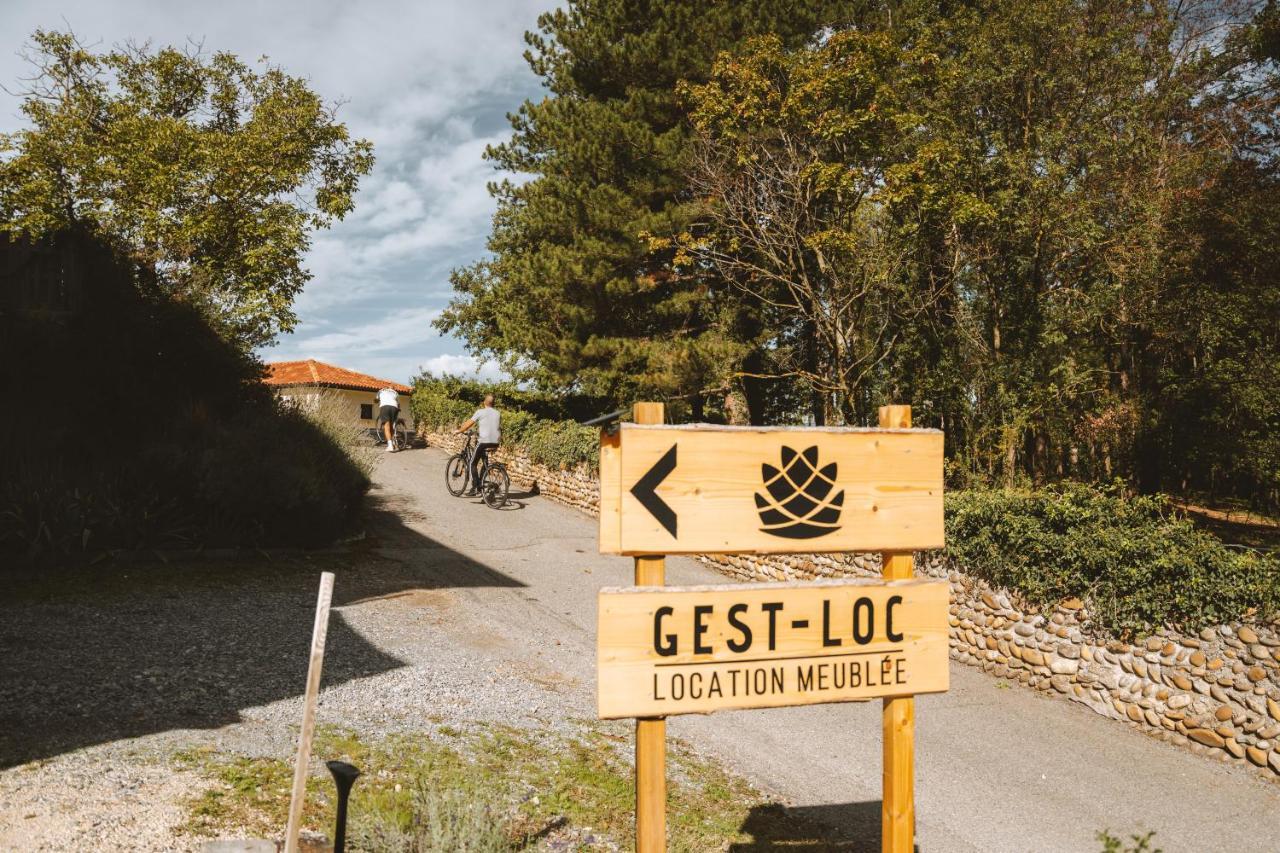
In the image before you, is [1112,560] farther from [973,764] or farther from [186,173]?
[186,173]

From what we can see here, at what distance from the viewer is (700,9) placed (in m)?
16.8

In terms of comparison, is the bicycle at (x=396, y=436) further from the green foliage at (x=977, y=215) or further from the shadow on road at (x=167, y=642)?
the shadow on road at (x=167, y=642)

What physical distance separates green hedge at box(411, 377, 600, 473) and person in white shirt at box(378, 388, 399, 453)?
190 cm

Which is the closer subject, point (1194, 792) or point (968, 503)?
point (1194, 792)

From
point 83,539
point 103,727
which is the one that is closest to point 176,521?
point 83,539

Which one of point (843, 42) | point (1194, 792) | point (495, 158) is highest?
point (495, 158)

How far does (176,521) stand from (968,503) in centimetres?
918

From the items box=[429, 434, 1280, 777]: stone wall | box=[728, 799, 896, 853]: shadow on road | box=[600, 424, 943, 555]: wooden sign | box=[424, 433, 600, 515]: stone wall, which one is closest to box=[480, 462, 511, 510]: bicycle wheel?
box=[424, 433, 600, 515]: stone wall

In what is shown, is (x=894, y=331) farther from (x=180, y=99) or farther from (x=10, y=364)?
(x=180, y=99)

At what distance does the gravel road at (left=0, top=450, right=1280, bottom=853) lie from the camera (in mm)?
4168

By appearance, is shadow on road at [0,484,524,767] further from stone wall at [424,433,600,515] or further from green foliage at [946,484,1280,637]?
green foliage at [946,484,1280,637]

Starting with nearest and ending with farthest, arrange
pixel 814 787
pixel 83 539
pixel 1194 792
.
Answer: pixel 814 787 < pixel 1194 792 < pixel 83 539

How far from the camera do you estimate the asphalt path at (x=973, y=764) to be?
5.24 metres

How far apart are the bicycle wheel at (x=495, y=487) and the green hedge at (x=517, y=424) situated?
1.69m
